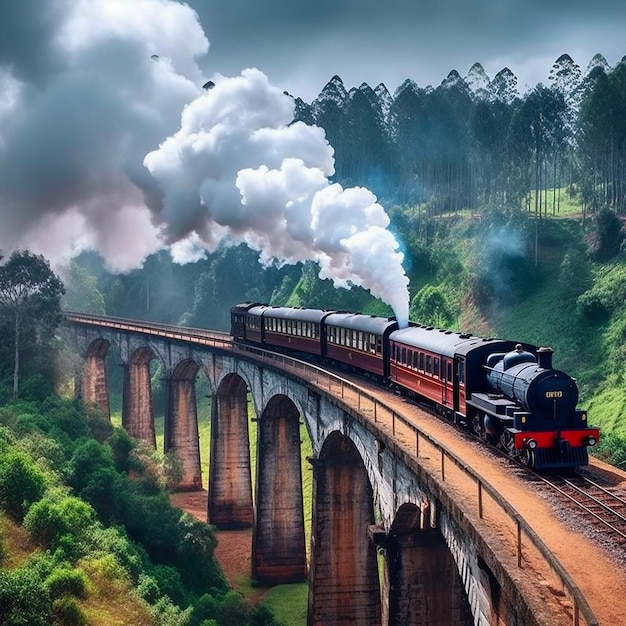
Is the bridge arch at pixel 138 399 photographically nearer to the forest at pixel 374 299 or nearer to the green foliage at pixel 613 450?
the forest at pixel 374 299

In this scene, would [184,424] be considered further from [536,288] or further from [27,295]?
[536,288]

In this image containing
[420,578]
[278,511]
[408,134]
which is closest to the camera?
[420,578]

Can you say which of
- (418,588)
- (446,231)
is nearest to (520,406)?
(418,588)

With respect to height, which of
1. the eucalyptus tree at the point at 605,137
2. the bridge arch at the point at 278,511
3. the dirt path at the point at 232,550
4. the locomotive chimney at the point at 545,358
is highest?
the eucalyptus tree at the point at 605,137

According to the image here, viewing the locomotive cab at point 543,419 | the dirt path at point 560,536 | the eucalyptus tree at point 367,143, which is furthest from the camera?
the eucalyptus tree at point 367,143

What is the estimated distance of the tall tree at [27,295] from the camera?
46.1 meters

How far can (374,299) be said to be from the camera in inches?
2662

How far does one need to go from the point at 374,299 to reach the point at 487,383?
4725 centimetres

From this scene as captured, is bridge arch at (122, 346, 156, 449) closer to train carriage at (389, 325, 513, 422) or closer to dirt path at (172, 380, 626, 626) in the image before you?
train carriage at (389, 325, 513, 422)

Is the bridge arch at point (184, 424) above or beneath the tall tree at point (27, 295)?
beneath

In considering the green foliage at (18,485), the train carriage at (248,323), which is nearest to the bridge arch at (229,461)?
the train carriage at (248,323)

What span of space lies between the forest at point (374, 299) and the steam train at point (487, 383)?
9813 millimetres

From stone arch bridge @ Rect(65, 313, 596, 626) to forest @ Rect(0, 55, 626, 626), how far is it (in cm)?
364

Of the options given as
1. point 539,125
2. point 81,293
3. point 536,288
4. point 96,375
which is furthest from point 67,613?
point 81,293
